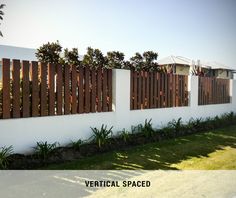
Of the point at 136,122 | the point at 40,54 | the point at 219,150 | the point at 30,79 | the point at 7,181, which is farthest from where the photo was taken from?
the point at 136,122

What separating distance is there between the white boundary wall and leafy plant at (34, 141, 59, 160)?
162 mm

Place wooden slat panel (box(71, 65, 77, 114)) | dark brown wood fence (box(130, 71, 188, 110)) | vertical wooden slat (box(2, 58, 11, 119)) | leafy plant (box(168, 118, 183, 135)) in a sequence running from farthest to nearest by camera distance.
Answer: leafy plant (box(168, 118, 183, 135)) → dark brown wood fence (box(130, 71, 188, 110)) → wooden slat panel (box(71, 65, 77, 114)) → vertical wooden slat (box(2, 58, 11, 119))

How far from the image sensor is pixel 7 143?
666cm

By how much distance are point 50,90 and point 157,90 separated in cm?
515

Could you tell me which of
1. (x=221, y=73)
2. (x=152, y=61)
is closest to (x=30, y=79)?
(x=152, y=61)

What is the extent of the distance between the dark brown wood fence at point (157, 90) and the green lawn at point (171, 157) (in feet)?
6.19

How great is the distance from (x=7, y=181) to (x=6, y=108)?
1.89 meters

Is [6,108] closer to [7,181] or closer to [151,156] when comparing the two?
[7,181]

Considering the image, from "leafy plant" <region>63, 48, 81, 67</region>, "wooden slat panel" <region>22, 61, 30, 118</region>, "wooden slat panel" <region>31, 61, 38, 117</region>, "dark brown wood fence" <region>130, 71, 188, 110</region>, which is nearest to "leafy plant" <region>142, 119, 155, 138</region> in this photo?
"dark brown wood fence" <region>130, 71, 188, 110</region>

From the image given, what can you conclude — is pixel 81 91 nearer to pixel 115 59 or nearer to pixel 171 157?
pixel 171 157

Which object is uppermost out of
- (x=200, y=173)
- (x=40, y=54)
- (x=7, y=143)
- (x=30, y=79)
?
(x=40, y=54)

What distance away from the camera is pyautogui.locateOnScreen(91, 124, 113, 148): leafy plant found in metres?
8.30

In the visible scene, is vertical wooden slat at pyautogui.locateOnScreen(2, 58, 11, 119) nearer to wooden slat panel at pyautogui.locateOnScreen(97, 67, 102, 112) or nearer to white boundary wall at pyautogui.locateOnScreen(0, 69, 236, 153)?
white boundary wall at pyautogui.locateOnScreen(0, 69, 236, 153)

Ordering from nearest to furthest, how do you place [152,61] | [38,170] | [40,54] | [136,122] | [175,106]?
A: 1. [38,170]
2. [40,54]
3. [136,122]
4. [175,106]
5. [152,61]
